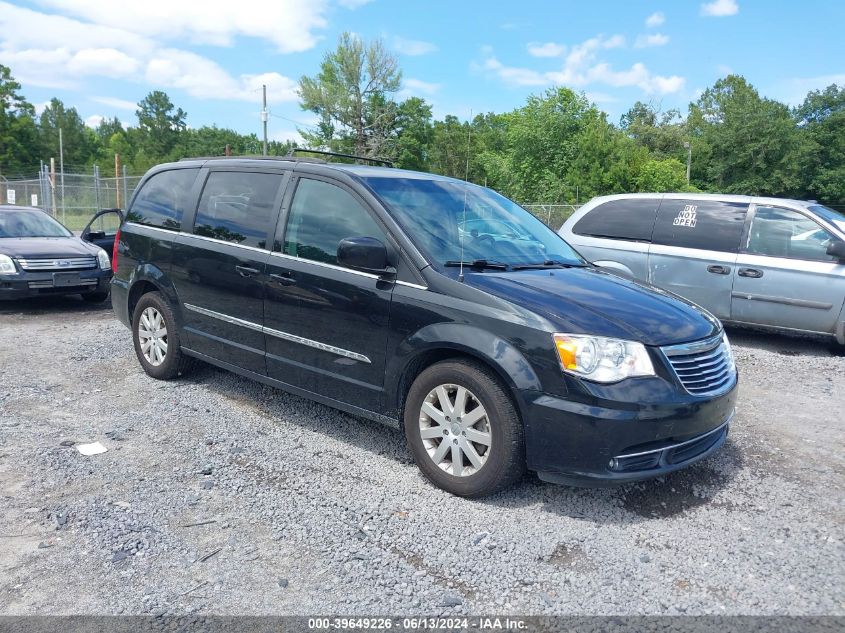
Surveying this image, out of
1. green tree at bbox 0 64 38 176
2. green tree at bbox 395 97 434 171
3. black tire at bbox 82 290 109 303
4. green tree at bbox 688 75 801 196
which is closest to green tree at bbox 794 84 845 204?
green tree at bbox 688 75 801 196

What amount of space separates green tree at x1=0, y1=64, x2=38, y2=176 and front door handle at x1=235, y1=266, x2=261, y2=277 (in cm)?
7029

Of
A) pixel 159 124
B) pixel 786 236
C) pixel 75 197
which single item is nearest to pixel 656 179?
pixel 75 197

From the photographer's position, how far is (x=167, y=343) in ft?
18.2

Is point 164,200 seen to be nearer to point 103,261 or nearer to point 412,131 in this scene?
point 103,261

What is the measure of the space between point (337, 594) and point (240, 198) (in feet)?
10.5

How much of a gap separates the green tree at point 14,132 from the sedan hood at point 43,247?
209ft

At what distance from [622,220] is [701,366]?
17.3 feet

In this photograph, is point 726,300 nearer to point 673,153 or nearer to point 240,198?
point 240,198

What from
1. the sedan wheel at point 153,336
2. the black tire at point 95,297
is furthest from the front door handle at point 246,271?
the black tire at point 95,297

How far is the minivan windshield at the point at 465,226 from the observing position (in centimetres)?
409

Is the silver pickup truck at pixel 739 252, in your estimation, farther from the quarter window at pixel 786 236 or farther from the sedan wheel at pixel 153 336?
the sedan wheel at pixel 153 336

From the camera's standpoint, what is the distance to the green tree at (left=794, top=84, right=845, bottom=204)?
165ft

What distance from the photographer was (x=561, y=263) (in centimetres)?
455

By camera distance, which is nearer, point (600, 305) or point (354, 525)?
point (354, 525)
